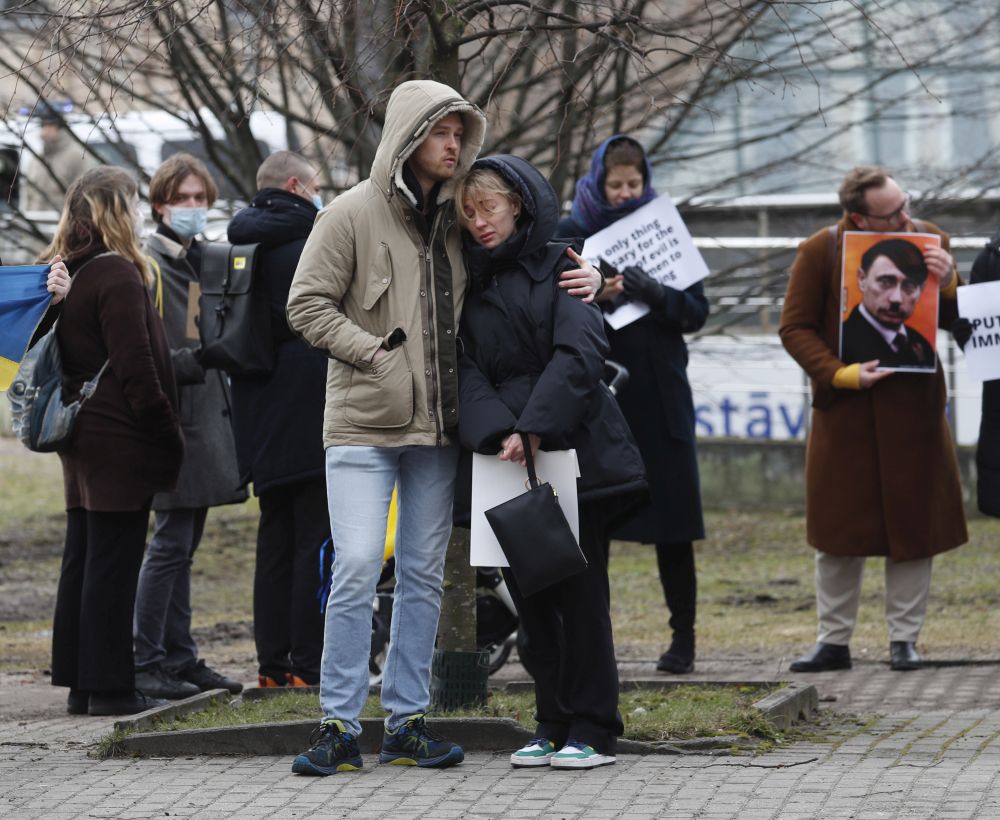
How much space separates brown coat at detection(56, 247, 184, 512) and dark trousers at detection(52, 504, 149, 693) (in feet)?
0.29

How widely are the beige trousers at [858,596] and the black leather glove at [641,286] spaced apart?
1.46 metres

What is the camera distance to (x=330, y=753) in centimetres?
579

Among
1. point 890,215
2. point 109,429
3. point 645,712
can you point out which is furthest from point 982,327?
point 109,429

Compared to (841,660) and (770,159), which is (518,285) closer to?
(841,660)

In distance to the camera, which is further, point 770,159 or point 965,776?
point 770,159

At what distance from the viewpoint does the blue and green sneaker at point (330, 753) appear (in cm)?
577

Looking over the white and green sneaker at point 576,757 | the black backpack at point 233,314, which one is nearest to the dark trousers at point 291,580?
the black backpack at point 233,314

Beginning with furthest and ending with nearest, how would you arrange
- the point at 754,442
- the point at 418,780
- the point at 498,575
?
the point at 754,442
the point at 498,575
the point at 418,780

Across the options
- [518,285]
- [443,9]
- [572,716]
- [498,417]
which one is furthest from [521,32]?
[572,716]

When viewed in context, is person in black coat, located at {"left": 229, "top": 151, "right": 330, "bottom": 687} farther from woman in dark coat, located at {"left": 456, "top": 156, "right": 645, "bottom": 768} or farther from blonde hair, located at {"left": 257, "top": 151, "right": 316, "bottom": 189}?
woman in dark coat, located at {"left": 456, "top": 156, "right": 645, "bottom": 768}

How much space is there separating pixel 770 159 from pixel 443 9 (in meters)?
6.85

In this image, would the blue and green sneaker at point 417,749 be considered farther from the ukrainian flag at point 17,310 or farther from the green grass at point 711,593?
the green grass at point 711,593

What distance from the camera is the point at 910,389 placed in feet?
27.4

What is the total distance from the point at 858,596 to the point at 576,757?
3.02 metres
